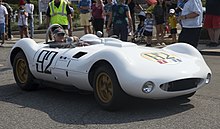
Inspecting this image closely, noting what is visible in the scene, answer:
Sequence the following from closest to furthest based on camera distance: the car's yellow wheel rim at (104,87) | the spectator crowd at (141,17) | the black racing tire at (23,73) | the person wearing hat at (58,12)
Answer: the car's yellow wheel rim at (104,87) → the black racing tire at (23,73) → the spectator crowd at (141,17) → the person wearing hat at (58,12)

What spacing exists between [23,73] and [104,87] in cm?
218

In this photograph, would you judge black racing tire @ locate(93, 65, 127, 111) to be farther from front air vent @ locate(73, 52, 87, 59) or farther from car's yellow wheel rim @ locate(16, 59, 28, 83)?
car's yellow wheel rim @ locate(16, 59, 28, 83)

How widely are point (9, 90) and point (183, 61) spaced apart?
323 cm

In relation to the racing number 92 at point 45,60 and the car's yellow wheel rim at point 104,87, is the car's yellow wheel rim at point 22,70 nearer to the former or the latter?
the racing number 92 at point 45,60

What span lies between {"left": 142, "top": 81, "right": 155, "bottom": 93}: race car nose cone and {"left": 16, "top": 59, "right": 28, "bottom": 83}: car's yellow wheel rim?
8.76 ft

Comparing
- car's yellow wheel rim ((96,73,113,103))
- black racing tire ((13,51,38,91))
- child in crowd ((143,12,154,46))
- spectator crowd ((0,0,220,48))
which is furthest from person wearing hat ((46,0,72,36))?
car's yellow wheel rim ((96,73,113,103))

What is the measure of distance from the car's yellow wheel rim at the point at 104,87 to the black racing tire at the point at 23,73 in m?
1.72

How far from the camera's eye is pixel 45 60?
685 centimetres

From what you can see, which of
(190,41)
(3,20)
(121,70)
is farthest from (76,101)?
(3,20)

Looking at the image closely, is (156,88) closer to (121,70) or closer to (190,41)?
(121,70)

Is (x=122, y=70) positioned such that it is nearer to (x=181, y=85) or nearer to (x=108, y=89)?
(x=108, y=89)

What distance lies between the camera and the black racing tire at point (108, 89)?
18.7 ft

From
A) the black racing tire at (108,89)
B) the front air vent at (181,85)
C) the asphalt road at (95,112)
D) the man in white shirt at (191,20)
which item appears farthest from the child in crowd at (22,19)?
the front air vent at (181,85)

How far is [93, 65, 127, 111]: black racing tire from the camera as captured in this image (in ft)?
18.7
